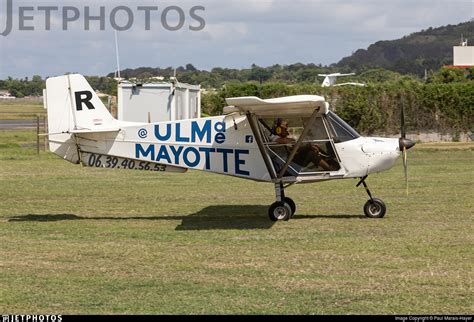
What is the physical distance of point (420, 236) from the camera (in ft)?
41.8

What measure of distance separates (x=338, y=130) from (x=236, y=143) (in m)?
1.74

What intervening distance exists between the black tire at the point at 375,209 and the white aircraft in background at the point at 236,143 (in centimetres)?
2

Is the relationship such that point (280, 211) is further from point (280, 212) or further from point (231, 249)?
point (231, 249)

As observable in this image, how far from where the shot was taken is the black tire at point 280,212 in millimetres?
14578

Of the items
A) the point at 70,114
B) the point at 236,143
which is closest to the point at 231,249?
the point at 236,143

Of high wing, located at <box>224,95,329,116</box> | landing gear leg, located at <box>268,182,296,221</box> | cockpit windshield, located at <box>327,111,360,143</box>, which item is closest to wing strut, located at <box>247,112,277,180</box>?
high wing, located at <box>224,95,329,116</box>

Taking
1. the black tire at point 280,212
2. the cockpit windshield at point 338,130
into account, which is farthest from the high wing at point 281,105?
the black tire at point 280,212

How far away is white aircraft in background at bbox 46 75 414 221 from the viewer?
14.6 metres

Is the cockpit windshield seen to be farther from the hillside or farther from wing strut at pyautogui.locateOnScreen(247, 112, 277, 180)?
the hillside

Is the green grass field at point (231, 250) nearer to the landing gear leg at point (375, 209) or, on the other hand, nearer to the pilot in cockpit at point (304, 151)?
the landing gear leg at point (375, 209)

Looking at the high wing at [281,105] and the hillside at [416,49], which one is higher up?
the hillside at [416,49]

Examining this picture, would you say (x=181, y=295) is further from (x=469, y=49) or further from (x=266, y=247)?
(x=469, y=49)

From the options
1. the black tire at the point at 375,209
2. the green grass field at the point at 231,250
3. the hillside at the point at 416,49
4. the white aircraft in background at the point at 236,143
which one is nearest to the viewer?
the green grass field at the point at 231,250

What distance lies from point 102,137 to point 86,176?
8260 millimetres
